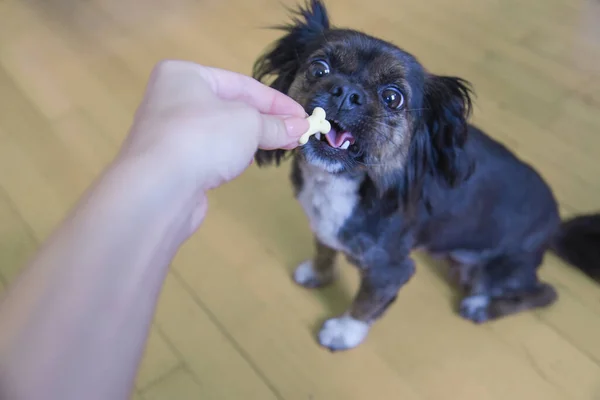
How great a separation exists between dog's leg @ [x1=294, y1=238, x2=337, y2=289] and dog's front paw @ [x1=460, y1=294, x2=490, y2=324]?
0.36m

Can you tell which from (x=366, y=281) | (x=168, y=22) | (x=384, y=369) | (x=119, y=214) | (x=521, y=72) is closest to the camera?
(x=119, y=214)

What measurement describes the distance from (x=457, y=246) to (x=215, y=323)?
2.09 ft

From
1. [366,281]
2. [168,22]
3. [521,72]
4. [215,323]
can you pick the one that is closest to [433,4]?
[521,72]

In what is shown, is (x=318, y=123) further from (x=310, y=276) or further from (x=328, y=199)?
(x=310, y=276)

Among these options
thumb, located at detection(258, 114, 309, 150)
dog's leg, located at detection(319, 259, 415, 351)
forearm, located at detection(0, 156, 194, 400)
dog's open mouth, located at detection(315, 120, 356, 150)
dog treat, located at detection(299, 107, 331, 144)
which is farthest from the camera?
dog's leg, located at detection(319, 259, 415, 351)

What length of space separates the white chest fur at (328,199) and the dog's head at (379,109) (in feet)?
0.20

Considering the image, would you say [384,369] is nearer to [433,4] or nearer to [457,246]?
[457,246]

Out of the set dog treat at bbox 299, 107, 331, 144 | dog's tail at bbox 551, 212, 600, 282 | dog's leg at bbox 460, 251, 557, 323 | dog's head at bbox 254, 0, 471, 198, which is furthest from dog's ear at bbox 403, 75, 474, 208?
dog's tail at bbox 551, 212, 600, 282

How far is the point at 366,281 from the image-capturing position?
115 centimetres

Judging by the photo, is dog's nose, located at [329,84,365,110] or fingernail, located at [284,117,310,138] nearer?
fingernail, located at [284,117,310,138]

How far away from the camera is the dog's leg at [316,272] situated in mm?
1346

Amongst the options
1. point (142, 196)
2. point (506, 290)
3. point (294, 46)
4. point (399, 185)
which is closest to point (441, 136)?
point (399, 185)

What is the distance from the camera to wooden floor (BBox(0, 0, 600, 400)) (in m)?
1.25

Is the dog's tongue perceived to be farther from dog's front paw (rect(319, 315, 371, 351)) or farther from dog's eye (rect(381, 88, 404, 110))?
dog's front paw (rect(319, 315, 371, 351))
